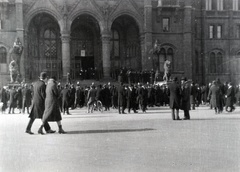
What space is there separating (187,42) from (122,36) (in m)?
8.02

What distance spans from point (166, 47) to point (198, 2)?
30.4 ft

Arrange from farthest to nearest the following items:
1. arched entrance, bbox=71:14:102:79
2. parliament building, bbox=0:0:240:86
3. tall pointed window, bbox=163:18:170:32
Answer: arched entrance, bbox=71:14:102:79 < tall pointed window, bbox=163:18:170:32 < parliament building, bbox=0:0:240:86

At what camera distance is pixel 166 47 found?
41562 millimetres

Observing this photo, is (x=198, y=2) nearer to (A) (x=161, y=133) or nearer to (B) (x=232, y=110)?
(B) (x=232, y=110)

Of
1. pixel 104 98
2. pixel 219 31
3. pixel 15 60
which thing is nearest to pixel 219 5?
pixel 219 31

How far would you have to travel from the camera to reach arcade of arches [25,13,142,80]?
41.3m

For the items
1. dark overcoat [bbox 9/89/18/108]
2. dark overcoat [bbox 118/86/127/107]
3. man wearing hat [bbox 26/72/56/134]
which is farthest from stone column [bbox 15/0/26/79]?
man wearing hat [bbox 26/72/56/134]

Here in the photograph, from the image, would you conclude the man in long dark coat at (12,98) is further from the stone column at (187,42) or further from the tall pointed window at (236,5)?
the tall pointed window at (236,5)

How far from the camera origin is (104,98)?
25.4m

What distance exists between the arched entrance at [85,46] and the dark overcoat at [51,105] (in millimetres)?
31083

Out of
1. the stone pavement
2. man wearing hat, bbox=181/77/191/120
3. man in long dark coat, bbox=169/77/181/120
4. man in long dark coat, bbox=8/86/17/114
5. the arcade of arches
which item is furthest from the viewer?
the arcade of arches

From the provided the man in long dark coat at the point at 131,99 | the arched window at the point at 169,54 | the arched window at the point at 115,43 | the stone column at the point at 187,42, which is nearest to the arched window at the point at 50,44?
the arched window at the point at 115,43

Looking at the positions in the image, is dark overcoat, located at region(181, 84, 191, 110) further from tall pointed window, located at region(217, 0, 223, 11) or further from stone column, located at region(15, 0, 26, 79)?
tall pointed window, located at region(217, 0, 223, 11)

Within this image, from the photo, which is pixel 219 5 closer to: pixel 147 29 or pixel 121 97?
pixel 147 29
